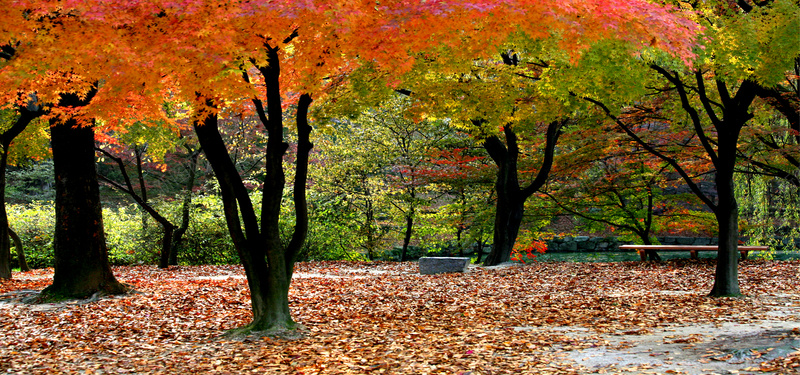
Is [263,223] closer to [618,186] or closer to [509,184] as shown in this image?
[509,184]

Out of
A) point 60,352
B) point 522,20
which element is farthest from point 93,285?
point 522,20

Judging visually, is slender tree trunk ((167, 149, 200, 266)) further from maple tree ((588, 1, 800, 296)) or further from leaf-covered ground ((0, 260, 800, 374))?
maple tree ((588, 1, 800, 296))

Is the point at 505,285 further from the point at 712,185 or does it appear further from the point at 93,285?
the point at 712,185

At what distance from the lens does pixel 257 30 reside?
5.39 metres

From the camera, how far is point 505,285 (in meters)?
10.8

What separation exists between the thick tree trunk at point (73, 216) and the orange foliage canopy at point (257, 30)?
3.10 metres

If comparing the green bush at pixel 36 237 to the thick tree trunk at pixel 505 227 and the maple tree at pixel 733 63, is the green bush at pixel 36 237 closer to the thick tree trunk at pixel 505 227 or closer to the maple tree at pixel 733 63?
the thick tree trunk at pixel 505 227

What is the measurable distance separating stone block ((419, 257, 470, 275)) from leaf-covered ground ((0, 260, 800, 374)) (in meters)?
1.10

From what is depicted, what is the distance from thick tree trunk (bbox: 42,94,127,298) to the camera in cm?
888

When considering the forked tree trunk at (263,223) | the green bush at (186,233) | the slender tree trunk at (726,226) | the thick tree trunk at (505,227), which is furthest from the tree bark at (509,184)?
the forked tree trunk at (263,223)

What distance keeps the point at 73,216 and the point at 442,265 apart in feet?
24.7

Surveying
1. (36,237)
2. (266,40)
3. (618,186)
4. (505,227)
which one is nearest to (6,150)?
(36,237)

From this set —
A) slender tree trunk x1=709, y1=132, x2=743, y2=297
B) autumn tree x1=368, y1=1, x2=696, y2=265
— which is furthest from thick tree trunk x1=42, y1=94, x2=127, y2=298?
slender tree trunk x1=709, y1=132, x2=743, y2=297

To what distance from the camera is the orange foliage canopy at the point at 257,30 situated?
509 centimetres
